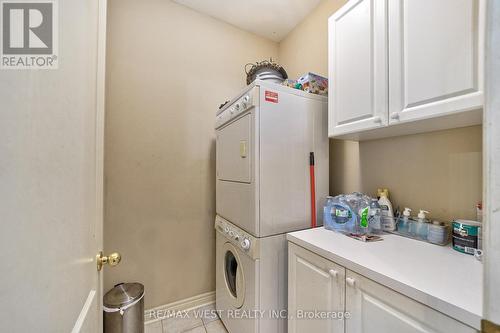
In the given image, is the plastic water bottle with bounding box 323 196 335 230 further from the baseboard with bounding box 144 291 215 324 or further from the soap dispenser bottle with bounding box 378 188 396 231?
the baseboard with bounding box 144 291 215 324

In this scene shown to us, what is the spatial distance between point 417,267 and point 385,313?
9.5 inches

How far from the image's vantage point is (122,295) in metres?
1.53

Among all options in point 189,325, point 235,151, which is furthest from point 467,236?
point 189,325

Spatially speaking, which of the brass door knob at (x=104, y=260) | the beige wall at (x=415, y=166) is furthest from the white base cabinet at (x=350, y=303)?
the brass door knob at (x=104, y=260)

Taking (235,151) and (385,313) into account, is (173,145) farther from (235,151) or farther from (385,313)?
(385,313)

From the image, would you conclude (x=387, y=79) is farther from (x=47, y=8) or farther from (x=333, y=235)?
(x=47, y=8)

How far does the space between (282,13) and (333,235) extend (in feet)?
7.06

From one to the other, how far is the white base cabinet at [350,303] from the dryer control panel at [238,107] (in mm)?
896

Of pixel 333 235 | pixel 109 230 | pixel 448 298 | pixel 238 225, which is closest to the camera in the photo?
pixel 448 298

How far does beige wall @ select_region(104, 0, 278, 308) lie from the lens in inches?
68.8

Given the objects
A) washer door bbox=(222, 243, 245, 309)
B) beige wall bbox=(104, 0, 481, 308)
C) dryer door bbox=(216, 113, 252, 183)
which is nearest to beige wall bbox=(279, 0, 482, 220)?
beige wall bbox=(104, 0, 481, 308)

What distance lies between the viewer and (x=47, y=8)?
46cm

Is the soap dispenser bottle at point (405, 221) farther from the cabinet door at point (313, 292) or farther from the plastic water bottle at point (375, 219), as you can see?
the cabinet door at point (313, 292)

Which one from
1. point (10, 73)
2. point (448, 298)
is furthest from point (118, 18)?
point (448, 298)
